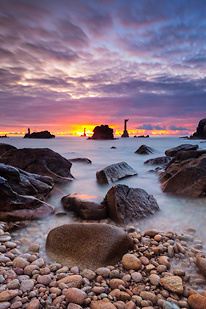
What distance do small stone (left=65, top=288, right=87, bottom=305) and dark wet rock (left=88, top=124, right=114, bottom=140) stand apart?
66.9m

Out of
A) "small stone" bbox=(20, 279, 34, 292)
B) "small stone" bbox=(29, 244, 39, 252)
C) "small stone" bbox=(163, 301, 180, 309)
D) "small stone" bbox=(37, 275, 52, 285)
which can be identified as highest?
"small stone" bbox=(20, 279, 34, 292)

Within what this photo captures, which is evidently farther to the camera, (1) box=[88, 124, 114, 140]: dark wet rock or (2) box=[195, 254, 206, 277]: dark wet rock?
(1) box=[88, 124, 114, 140]: dark wet rock

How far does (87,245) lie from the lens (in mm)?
2104

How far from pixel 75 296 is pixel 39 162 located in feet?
15.1

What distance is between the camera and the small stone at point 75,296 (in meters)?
1.45

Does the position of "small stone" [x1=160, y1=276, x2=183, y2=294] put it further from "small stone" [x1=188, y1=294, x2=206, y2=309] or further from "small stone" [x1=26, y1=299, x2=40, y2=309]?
"small stone" [x1=26, y1=299, x2=40, y2=309]

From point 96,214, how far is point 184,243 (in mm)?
1474

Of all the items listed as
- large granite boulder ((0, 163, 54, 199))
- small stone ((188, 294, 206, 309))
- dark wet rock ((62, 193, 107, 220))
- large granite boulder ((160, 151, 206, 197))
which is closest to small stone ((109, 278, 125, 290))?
small stone ((188, 294, 206, 309))

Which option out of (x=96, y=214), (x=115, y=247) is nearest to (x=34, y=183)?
(x=96, y=214)

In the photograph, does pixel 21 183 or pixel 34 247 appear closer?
pixel 34 247

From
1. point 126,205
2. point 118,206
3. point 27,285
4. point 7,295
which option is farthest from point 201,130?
point 7,295

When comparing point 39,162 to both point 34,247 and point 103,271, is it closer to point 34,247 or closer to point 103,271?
point 34,247

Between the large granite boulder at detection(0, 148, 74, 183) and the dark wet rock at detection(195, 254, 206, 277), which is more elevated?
the large granite boulder at detection(0, 148, 74, 183)

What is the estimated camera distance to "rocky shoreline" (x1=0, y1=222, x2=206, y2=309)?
4.77 ft
